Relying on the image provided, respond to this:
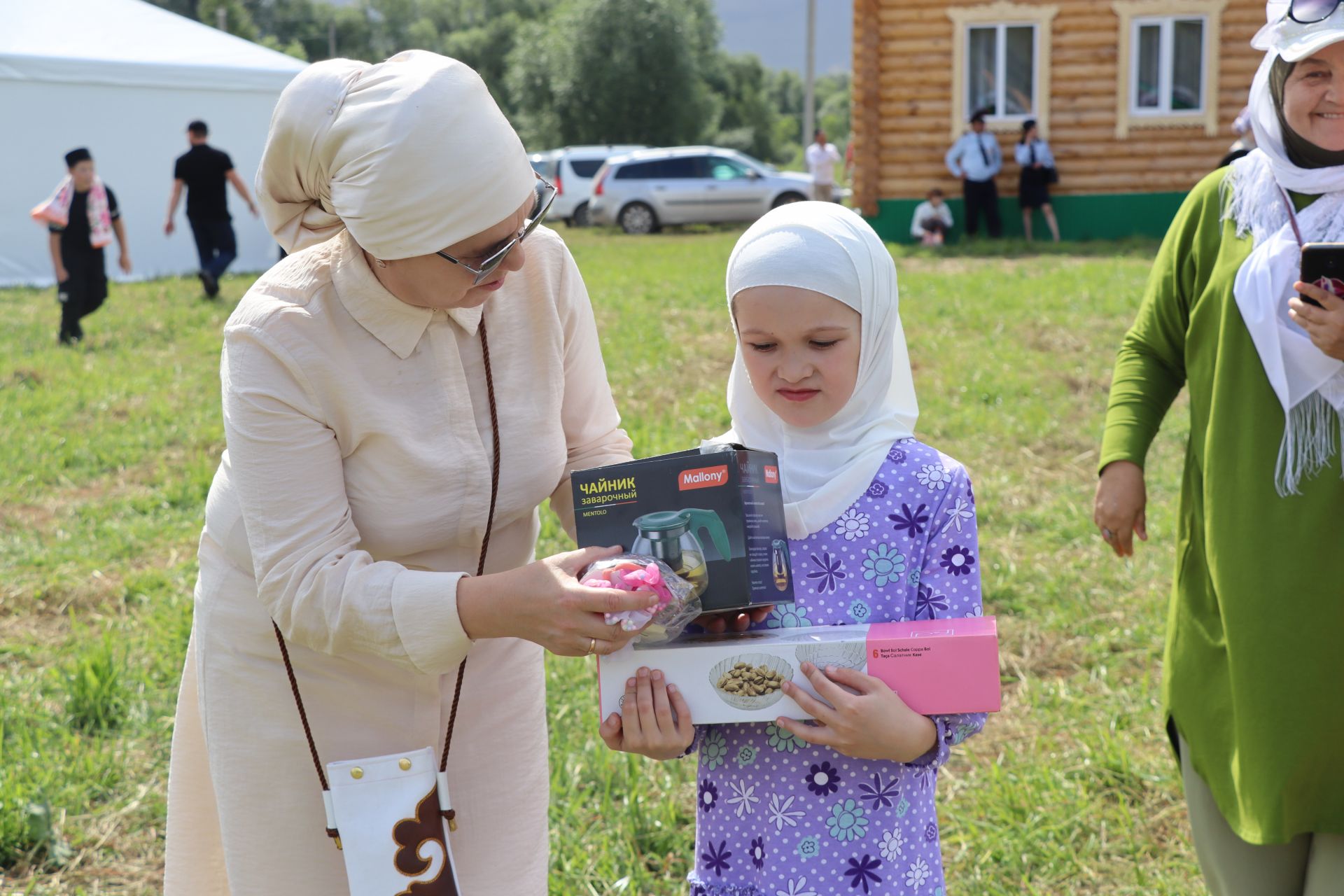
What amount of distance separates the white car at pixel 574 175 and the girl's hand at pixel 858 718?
77.7 ft

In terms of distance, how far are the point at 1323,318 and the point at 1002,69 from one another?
52.6ft

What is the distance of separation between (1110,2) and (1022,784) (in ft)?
51.5

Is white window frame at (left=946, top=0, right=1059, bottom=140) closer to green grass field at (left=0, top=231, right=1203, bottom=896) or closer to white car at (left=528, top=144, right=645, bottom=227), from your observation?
green grass field at (left=0, top=231, right=1203, bottom=896)

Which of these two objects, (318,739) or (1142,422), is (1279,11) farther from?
(318,739)

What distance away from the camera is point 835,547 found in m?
2.06

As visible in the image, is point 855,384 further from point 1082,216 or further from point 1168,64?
point 1168,64

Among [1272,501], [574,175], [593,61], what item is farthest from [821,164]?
[593,61]

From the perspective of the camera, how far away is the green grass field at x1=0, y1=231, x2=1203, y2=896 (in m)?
3.36

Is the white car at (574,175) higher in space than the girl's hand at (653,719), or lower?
higher

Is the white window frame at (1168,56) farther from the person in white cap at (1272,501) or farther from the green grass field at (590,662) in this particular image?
the person in white cap at (1272,501)

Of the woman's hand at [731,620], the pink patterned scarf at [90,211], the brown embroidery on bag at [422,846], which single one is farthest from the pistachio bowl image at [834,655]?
the pink patterned scarf at [90,211]

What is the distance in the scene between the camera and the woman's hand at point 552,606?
1735 mm

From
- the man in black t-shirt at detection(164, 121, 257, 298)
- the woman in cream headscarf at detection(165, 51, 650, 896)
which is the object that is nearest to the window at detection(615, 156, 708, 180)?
the man in black t-shirt at detection(164, 121, 257, 298)

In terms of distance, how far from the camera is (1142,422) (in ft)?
9.03
